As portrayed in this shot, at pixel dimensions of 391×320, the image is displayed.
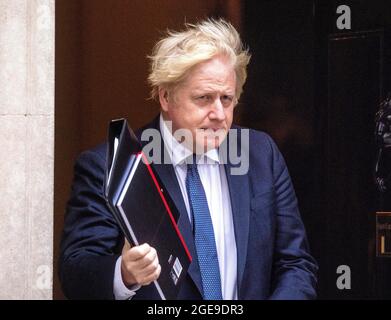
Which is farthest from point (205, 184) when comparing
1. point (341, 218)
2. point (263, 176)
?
point (341, 218)

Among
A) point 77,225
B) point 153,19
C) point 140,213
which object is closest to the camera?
point 140,213

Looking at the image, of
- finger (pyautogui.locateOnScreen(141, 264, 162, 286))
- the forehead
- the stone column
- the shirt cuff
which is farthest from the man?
the stone column

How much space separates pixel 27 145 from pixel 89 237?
129 cm

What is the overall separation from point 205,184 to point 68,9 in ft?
5.64

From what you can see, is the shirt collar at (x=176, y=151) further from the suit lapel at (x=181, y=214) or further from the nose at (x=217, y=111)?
the nose at (x=217, y=111)

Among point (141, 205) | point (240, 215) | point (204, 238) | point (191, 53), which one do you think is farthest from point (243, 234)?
point (191, 53)

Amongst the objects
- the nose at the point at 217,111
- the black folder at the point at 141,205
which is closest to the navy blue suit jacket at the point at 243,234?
the nose at the point at 217,111

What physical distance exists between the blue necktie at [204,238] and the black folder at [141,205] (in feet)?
1.32

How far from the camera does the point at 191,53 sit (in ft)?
15.5

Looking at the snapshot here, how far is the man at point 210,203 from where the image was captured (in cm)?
468
